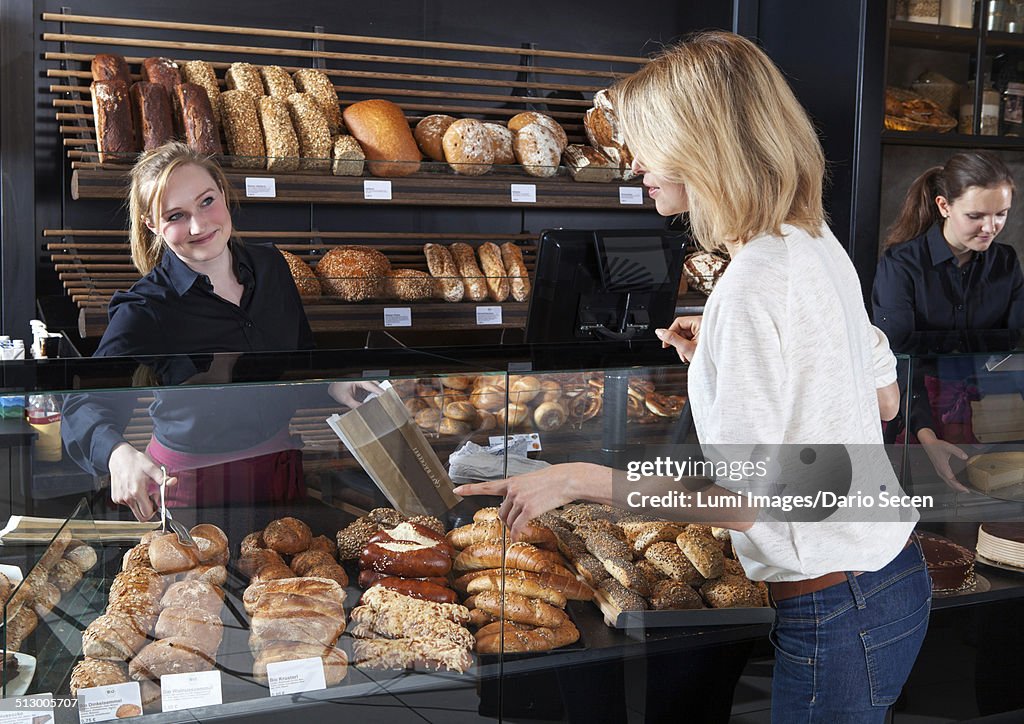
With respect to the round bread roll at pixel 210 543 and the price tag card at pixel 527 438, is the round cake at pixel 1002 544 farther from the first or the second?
the round bread roll at pixel 210 543

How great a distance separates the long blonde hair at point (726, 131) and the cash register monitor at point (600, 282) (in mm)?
865

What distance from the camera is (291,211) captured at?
11.4 feet

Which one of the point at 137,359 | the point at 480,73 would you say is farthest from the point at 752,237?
the point at 480,73

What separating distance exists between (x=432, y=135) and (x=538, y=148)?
38cm

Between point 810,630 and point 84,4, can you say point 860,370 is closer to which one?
point 810,630

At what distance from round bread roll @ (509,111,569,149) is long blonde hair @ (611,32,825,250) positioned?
238 cm

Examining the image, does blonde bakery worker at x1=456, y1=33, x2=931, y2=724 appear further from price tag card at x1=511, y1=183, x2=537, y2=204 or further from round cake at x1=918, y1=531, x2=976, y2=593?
price tag card at x1=511, y1=183, x2=537, y2=204

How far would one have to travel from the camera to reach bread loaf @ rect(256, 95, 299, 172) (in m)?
2.98

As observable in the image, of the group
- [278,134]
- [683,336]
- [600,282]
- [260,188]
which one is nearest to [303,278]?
[260,188]

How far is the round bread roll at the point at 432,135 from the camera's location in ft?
11.1

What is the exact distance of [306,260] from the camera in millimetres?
3283

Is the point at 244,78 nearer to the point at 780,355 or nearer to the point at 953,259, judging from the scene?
the point at 953,259

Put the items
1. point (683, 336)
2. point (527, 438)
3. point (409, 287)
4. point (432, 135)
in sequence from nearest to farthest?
point (527, 438)
point (683, 336)
point (409, 287)
point (432, 135)

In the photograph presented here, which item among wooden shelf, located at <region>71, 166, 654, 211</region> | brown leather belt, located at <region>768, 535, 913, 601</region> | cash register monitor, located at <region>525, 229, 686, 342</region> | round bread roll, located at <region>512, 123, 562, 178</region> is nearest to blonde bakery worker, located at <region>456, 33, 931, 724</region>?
brown leather belt, located at <region>768, 535, 913, 601</region>
